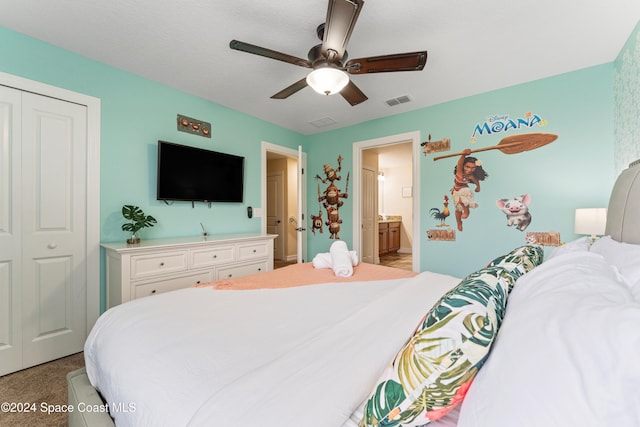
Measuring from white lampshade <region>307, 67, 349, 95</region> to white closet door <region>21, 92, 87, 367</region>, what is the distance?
6.84 ft

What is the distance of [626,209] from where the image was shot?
1.24 metres

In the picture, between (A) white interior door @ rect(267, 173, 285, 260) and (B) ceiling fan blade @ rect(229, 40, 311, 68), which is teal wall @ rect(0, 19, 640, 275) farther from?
(A) white interior door @ rect(267, 173, 285, 260)

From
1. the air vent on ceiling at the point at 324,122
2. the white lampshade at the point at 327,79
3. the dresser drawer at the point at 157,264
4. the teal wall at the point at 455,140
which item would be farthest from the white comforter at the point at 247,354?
the air vent on ceiling at the point at 324,122

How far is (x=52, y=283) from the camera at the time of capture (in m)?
2.12

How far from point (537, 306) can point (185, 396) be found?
0.93 m

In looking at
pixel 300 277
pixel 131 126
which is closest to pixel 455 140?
pixel 300 277

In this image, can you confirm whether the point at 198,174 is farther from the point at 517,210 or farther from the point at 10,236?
the point at 517,210

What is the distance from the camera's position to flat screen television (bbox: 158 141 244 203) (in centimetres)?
271

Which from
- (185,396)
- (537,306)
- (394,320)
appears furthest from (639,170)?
(185,396)

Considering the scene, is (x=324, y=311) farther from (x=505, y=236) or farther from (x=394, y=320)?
(x=505, y=236)

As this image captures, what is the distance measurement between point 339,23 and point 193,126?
221 cm

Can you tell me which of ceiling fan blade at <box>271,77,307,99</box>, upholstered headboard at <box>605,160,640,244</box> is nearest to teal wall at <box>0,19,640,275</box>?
upholstered headboard at <box>605,160,640,244</box>

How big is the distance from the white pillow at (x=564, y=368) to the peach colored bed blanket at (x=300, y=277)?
124cm

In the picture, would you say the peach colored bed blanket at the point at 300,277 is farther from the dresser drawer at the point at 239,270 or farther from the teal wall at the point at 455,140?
the teal wall at the point at 455,140
